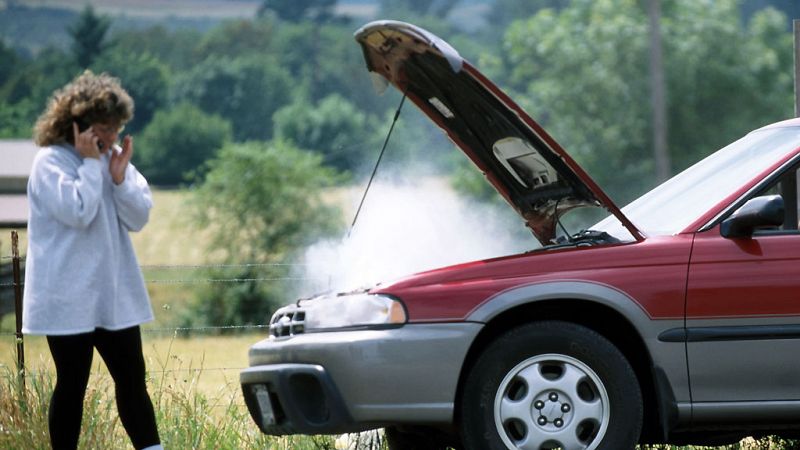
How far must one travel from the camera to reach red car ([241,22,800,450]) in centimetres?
602

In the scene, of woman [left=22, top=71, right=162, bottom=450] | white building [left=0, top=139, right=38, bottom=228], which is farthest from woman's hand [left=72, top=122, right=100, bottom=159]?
white building [left=0, top=139, right=38, bottom=228]

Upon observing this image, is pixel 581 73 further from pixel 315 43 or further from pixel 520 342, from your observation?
pixel 520 342

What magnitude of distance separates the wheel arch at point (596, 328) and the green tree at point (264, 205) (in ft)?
117

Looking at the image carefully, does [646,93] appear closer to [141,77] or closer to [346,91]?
[346,91]

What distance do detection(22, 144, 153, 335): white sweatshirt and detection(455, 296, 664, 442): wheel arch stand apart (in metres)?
1.46

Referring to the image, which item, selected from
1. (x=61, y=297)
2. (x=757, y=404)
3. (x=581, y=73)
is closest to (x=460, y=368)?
(x=757, y=404)

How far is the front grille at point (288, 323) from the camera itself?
20.6 ft

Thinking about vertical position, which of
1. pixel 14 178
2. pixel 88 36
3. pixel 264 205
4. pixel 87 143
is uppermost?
pixel 88 36

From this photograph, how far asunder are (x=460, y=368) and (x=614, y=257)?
0.80 meters

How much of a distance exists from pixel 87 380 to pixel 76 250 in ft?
1.77

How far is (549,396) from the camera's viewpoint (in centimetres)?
605

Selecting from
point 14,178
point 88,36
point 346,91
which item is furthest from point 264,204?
point 88,36

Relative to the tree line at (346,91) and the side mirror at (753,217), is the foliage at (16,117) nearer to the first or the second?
the tree line at (346,91)

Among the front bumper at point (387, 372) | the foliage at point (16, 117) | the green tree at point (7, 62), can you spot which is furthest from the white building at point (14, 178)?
the front bumper at point (387, 372)
